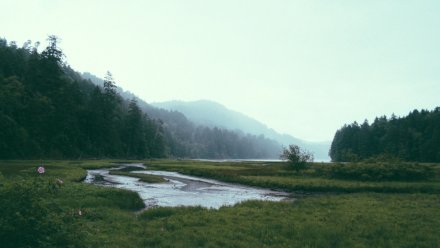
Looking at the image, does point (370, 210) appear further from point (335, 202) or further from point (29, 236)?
point (29, 236)

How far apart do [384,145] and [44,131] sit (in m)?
134

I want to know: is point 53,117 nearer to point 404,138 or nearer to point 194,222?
point 194,222

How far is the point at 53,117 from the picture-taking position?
115438mm

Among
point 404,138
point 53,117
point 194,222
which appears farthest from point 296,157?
point 404,138

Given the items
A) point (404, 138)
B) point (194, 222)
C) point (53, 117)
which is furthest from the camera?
point (404, 138)

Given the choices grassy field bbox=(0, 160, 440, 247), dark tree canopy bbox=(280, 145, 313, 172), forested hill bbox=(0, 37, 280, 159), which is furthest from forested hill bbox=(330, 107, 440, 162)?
grassy field bbox=(0, 160, 440, 247)

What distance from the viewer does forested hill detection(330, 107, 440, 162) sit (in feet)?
437

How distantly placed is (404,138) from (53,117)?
130m

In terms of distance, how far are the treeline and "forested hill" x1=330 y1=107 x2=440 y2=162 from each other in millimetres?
88184

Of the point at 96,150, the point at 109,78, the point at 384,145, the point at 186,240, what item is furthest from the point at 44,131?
the point at 384,145

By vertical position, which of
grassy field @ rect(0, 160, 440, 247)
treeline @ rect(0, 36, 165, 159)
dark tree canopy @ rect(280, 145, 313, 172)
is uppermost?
treeline @ rect(0, 36, 165, 159)

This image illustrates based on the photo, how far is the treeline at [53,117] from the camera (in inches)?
3925

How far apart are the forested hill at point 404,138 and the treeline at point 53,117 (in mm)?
88184

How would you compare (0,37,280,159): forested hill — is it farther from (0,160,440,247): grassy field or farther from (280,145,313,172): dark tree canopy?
(0,160,440,247): grassy field
